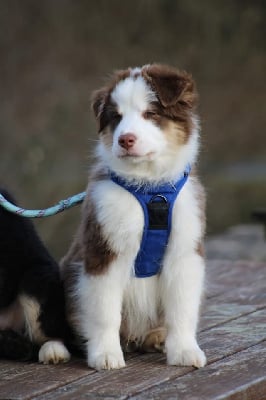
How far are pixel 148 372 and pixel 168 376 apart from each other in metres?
0.11

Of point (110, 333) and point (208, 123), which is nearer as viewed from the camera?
point (110, 333)

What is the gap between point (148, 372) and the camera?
4.12 meters

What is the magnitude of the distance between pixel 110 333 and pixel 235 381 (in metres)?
0.59

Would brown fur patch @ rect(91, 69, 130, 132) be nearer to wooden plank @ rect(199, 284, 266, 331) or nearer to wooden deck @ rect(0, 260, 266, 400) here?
wooden deck @ rect(0, 260, 266, 400)

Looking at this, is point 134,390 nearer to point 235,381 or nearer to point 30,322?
point 235,381

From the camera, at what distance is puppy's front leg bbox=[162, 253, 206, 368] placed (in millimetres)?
4211

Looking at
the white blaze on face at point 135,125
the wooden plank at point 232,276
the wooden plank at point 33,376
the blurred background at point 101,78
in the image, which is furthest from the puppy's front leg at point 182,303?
the blurred background at point 101,78

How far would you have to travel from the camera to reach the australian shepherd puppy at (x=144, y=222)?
4.12 m

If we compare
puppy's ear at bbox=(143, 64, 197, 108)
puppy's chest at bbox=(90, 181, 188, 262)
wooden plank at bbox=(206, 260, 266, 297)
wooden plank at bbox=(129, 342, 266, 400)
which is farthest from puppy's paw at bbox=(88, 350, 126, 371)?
wooden plank at bbox=(206, 260, 266, 297)

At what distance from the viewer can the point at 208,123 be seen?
14.4 m

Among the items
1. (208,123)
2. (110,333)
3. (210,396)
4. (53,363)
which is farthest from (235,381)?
(208,123)

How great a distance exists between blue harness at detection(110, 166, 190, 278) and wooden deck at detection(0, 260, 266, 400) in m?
0.45

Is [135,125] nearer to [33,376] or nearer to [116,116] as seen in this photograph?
[116,116]

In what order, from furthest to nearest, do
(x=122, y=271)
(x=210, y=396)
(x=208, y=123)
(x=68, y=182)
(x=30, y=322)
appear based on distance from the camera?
(x=208, y=123)
(x=68, y=182)
(x=30, y=322)
(x=122, y=271)
(x=210, y=396)
